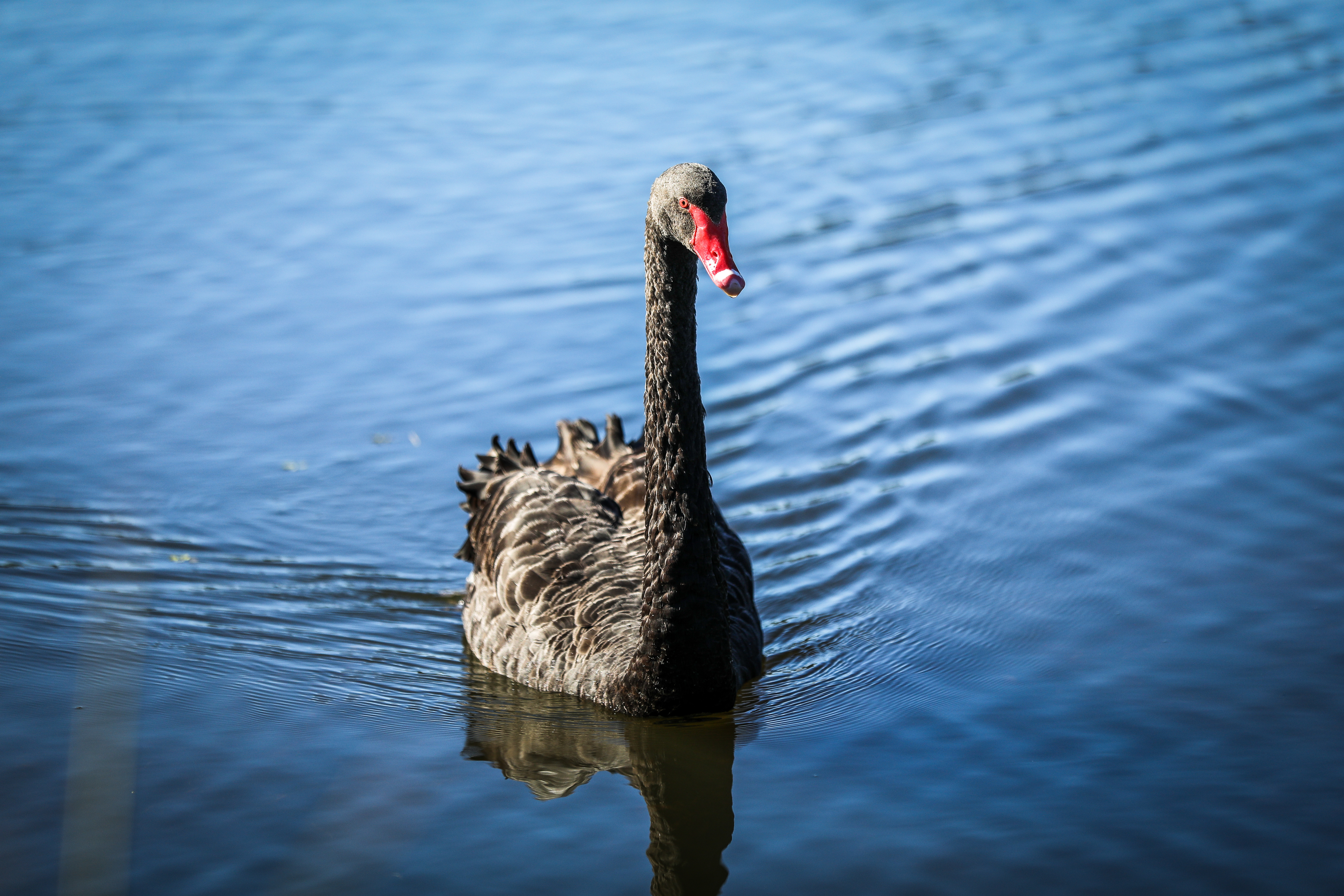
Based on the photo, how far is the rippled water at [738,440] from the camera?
4504 mm

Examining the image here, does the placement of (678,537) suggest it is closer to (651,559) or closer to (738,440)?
(651,559)

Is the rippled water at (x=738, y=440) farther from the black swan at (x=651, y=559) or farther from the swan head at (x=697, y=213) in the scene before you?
the swan head at (x=697, y=213)

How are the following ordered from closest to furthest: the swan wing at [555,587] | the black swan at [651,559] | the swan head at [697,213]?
1. the swan head at [697,213]
2. the black swan at [651,559]
3. the swan wing at [555,587]

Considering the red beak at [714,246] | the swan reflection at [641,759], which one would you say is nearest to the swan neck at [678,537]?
the swan reflection at [641,759]

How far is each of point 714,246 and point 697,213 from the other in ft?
0.46

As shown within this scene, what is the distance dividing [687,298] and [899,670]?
68.1 inches

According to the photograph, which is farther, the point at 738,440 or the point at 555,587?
the point at 738,440

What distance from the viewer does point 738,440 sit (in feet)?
25.5

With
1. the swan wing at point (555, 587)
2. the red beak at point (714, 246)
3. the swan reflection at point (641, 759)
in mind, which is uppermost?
the red beak at point (714, 246)

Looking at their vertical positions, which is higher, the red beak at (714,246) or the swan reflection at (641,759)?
the red beak at (714,246)

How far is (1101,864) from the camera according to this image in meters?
4.16

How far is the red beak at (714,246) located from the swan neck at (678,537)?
0.28m

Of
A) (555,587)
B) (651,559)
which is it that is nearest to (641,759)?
(651,559)

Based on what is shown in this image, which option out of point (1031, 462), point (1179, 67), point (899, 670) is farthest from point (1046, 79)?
point (899, 670)
